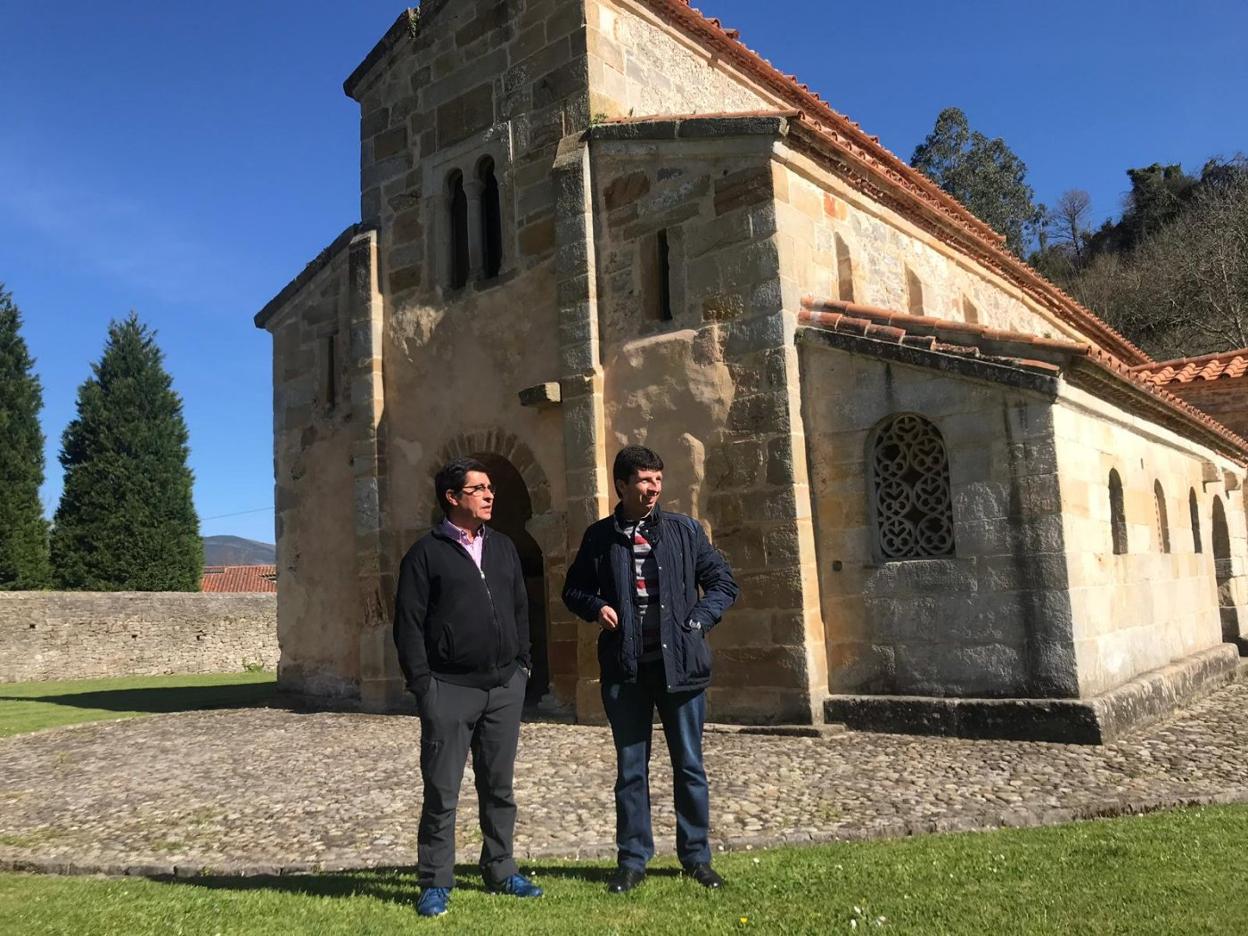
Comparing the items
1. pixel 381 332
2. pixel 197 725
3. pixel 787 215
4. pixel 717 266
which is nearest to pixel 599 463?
pixel 717 266

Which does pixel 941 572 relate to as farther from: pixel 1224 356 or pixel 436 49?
pixel 1224 356

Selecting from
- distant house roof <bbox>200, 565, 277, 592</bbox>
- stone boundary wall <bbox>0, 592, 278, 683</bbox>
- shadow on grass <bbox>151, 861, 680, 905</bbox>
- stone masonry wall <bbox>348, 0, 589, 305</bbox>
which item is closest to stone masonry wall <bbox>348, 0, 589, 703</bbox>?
stone masonry wall <bbox>348, 0, 589, 305</bbox>

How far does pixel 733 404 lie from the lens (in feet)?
27.6

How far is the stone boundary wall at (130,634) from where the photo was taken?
20781mm

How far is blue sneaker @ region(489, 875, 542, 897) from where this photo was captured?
3867 millimetres

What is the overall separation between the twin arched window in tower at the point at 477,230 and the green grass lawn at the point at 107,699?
5.89 meters

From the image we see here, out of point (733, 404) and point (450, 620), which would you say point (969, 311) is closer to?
point (733, 404)

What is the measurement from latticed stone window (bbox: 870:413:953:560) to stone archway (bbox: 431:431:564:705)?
299cm

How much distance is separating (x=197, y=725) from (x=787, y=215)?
7740mm

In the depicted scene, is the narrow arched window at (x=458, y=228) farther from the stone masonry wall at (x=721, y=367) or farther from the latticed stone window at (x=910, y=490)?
the latticed stone window at (x=910, y=490)

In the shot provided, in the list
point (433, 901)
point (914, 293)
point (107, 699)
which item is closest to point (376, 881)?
point (433, 901)

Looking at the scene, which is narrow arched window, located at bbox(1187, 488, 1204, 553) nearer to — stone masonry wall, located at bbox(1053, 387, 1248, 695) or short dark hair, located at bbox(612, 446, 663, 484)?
stone masonry wall, located at bbox(1053, 387, 1248, 695)

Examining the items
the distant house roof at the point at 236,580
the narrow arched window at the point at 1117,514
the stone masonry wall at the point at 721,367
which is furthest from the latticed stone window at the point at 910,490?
the distant house roof at the point at 236,580

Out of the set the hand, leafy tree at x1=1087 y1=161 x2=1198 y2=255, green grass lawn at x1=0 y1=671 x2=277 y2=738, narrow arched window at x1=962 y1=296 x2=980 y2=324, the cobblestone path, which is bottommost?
green grass lawn at x1=0 y1=671 x2=277 y2=738
